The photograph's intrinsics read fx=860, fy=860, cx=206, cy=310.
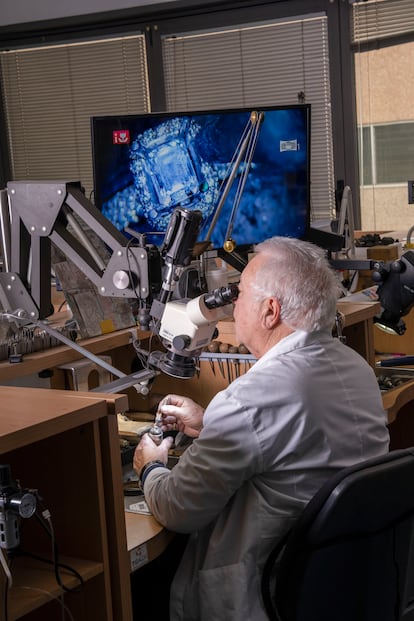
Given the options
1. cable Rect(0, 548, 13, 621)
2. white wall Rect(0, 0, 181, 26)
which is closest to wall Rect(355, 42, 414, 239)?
white wall Rect(0, 0, 181, 26)

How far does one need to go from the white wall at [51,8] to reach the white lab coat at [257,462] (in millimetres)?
4299

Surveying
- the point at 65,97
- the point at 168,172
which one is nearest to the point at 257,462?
the point at 168,172

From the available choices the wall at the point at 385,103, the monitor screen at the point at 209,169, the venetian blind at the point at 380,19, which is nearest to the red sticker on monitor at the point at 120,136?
the monitor screen at the point at 209,169

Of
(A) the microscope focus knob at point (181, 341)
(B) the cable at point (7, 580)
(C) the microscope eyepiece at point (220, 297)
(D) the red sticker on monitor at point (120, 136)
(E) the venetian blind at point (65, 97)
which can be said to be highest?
(E) the venetian blind at point (65, 97)

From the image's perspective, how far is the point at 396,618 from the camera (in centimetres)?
160

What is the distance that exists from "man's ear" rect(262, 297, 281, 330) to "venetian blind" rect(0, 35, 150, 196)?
13.4 feet

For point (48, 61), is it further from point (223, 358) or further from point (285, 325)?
point (285, 325)

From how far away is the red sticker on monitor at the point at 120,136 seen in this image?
7.48ft

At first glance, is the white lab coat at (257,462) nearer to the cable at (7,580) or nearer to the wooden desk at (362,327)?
the cable at (7,580)

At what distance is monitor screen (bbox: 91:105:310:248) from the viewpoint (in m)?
2.29

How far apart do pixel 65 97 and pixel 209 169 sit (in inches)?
147

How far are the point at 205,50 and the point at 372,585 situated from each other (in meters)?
4.48

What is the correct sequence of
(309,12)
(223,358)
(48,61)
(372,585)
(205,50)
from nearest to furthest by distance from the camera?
1. (372,585)
2. (223,358)
3. (309,12)
4. (205,50)
5. (48,61)

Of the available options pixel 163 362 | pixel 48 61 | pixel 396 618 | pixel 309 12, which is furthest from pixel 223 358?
pixel 48 61
